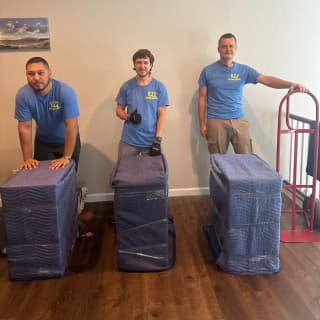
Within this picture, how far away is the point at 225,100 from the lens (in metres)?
3.71

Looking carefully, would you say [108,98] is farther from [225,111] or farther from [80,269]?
[80,269]

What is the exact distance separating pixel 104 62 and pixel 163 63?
59 centimetres

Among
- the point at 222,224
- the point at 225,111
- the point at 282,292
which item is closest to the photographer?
the point at 282,292

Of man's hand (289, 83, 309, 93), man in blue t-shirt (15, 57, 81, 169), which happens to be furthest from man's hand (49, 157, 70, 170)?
man's hand (289, 83, 309, 93)

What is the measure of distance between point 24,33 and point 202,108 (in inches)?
73.3

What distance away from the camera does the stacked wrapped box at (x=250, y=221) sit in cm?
254

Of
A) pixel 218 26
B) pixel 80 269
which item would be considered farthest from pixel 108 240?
pixel 218 26

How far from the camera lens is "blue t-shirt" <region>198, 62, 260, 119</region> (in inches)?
144

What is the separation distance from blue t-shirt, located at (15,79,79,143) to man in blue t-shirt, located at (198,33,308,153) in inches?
53.6

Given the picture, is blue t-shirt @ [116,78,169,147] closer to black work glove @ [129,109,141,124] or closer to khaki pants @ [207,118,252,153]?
black work glove @ [129,109,141,124]

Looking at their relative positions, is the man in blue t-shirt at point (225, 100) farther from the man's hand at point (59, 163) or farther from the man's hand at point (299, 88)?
the man's hand at point (59, 163)

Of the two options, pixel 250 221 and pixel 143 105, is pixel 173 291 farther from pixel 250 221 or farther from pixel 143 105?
pixel 143 105

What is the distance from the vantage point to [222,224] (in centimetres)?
273

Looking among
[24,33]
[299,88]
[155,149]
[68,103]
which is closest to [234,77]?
[299,88]
